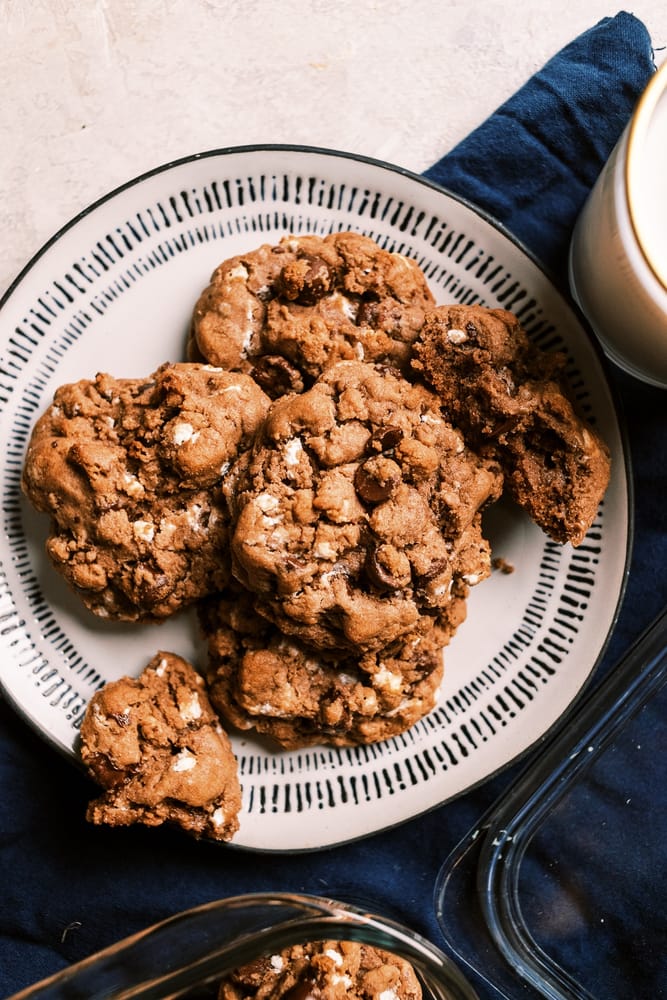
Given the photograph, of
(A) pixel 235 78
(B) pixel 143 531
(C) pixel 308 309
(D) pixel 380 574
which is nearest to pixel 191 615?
(B) pixel 143 531

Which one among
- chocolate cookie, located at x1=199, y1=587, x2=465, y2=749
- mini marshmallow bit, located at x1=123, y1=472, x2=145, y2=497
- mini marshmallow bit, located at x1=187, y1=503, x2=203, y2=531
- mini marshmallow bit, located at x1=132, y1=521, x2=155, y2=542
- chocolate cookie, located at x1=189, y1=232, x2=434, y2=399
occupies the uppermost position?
chocolate cookie, located at x1=189, y1=232, x2=434, y2=399

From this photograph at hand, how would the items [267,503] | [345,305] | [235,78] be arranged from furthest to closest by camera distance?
[235,78] < [345,305] < [267,503]

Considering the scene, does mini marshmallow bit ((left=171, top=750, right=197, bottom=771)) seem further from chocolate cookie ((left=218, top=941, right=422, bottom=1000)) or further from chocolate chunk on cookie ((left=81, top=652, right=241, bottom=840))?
chocolate cookie ((left=218, top=941, right=422, bottom=1000))

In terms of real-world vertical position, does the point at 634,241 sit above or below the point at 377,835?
above

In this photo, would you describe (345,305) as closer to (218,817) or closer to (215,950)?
(218,817)

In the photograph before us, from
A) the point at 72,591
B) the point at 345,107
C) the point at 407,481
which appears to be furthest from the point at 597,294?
the point at 72,591

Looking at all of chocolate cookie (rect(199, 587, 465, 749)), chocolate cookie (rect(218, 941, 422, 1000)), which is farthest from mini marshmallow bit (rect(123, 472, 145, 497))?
chocolate cookie (rect(218, 941, 422, 1000))

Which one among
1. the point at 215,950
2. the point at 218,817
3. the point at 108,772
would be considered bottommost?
the point at 215,950
